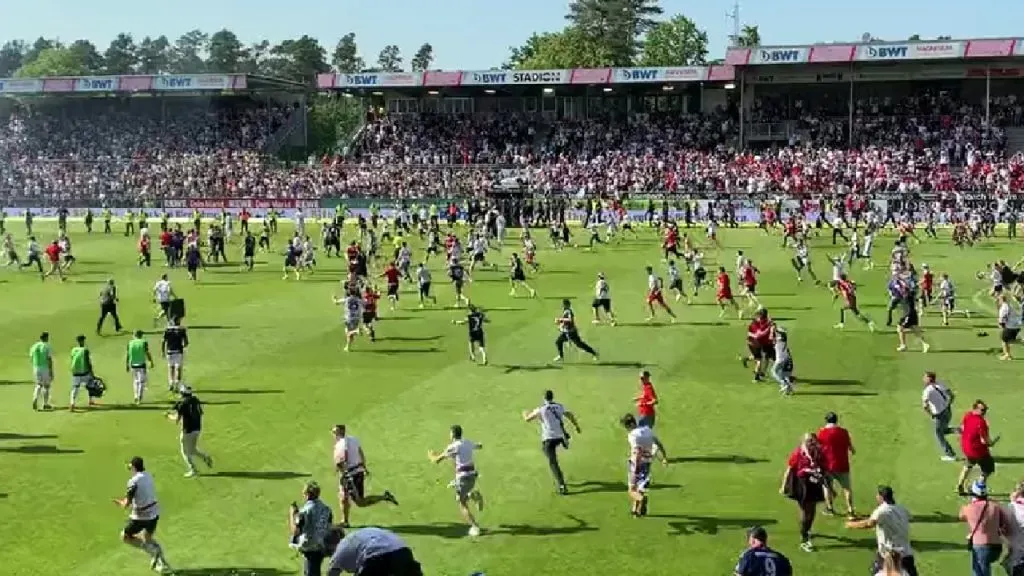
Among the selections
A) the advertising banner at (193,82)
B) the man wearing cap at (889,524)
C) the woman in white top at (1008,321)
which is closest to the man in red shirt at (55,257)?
the woman in white top at (1008,321)

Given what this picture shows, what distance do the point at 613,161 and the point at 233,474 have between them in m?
60.9

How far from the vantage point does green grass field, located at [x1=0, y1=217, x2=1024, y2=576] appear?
16.5 meters

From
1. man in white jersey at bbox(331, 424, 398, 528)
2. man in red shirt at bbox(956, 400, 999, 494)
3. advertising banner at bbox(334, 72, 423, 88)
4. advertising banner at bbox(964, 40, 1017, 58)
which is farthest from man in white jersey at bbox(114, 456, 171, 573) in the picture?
advertising banner at bbox(334, 72, 423, 88)

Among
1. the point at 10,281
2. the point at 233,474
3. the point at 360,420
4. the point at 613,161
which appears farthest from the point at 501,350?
the point at 613,161

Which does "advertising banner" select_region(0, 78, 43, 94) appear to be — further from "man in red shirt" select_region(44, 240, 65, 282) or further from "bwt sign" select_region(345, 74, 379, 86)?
"man in red shirt" select_region(44, 240, 65, 282)

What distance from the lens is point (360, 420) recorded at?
2333 centimetres

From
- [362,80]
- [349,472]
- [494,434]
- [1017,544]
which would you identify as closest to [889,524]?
[1017,544]

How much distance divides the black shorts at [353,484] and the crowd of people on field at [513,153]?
1975 inches

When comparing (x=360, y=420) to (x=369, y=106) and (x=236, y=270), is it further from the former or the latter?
(x=369, y=106)

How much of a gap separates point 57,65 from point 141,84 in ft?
263

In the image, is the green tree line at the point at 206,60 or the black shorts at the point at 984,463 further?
the green tree line at the point at 206,60

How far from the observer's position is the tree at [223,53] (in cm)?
18112

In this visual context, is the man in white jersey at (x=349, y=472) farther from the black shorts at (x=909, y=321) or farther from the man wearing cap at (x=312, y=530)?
the black shorts at (x=909, y=321)

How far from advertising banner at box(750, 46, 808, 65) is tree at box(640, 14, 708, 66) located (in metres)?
59.0
